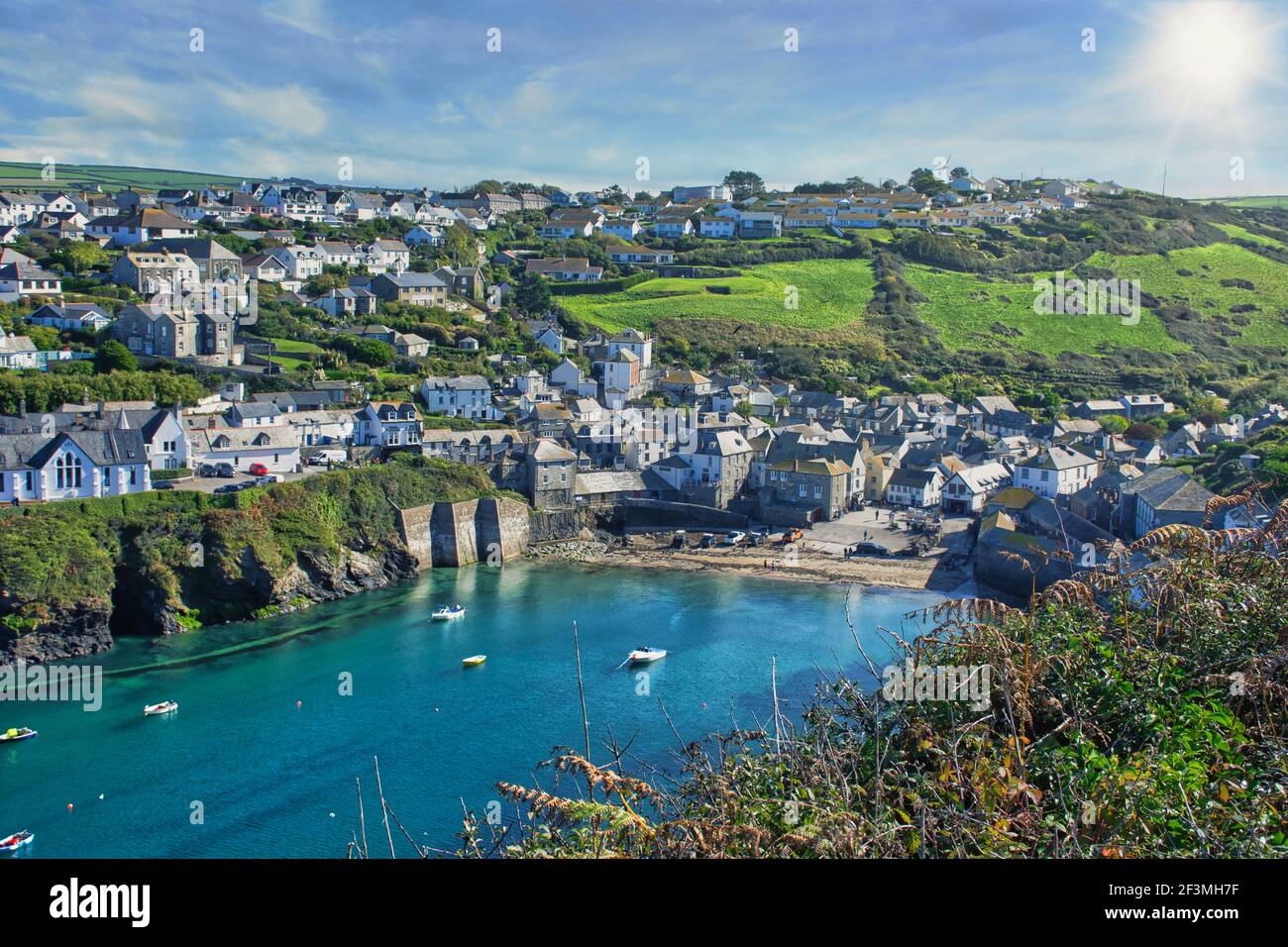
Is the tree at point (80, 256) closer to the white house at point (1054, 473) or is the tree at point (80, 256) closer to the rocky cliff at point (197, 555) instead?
the rocky cliff at point (197, 555)

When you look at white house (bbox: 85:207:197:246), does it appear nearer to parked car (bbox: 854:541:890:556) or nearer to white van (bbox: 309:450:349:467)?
white van (bbox: 309:450:349:467)

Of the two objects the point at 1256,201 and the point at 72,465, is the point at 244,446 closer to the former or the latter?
the point at 72,465

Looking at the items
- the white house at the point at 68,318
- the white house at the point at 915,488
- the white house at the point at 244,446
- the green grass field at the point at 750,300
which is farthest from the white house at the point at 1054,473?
the white house at the point at 68,318

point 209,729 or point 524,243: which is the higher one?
point 524,243
